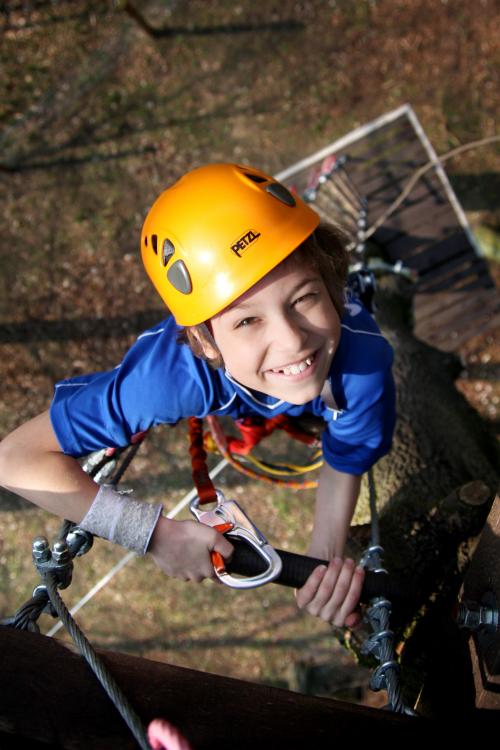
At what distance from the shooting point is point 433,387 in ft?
12.2

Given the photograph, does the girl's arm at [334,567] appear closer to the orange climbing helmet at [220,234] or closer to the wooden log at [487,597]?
the wooden log at [487,597]

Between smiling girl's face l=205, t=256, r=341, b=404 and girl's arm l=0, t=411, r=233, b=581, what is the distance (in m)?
0.52

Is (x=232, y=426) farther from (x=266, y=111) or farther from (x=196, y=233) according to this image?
(x=196, y=233)

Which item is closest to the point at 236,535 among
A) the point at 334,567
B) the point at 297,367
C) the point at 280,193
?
the point at 334,567

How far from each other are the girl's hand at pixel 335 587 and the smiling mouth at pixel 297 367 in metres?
0.58

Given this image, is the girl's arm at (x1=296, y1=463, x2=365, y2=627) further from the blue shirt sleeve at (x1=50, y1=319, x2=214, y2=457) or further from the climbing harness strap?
the blue shirt sleeve at (x1=50, y1=319, x2=214, y2=457)

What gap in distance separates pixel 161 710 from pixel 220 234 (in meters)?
1.25

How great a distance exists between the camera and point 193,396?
226 cm

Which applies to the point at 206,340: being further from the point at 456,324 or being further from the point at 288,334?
the point at 456,324

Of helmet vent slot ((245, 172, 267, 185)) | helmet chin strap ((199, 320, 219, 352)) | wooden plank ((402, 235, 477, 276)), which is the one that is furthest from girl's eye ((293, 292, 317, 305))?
wooden plank ((402, 235, 477, 276))

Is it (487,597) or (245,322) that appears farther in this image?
(245,322)

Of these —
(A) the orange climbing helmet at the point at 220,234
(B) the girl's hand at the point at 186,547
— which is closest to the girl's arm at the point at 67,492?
(B) the girl's hand at the point at 186,547

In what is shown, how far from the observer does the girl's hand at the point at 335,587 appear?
1921mm

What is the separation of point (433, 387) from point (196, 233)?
88.2 inches
